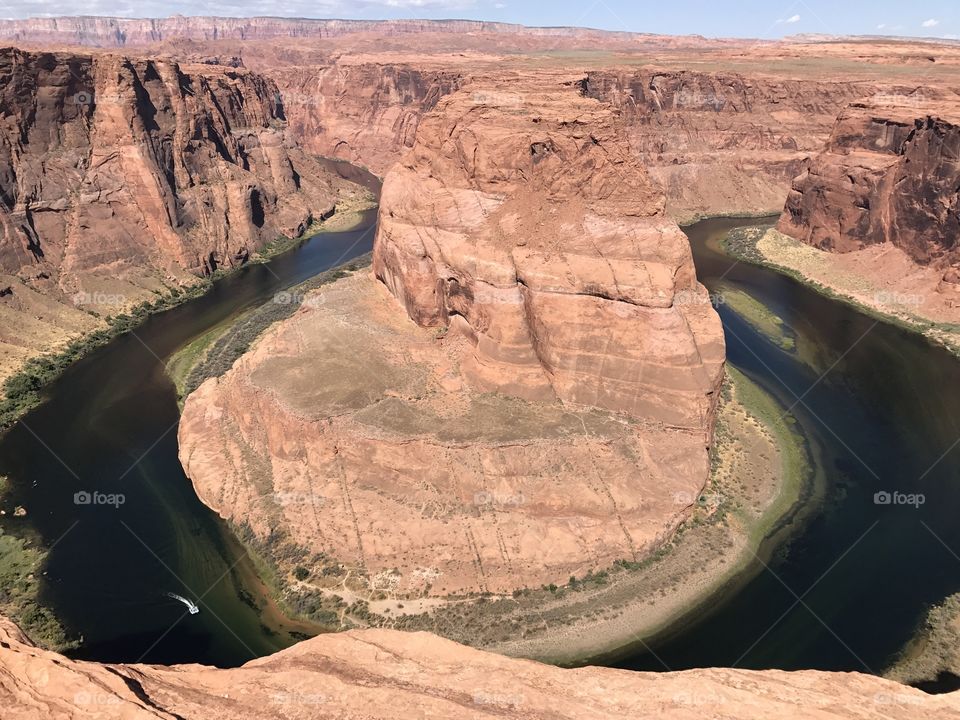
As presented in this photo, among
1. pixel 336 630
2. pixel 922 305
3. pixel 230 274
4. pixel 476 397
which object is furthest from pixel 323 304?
pixel 922 305

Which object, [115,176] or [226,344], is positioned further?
[115,176]

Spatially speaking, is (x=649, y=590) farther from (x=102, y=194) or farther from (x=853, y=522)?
(x=102, y=194)

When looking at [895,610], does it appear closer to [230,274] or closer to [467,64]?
[230,274]

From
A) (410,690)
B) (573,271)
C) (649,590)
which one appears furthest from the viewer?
(573,271)

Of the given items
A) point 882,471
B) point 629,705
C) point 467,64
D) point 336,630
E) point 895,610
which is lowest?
point 336,630

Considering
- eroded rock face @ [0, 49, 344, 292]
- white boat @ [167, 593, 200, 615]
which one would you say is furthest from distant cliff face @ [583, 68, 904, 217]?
white boat @ [167, 593, 200, 615]

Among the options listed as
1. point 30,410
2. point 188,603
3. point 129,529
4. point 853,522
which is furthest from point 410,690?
point 30,410
